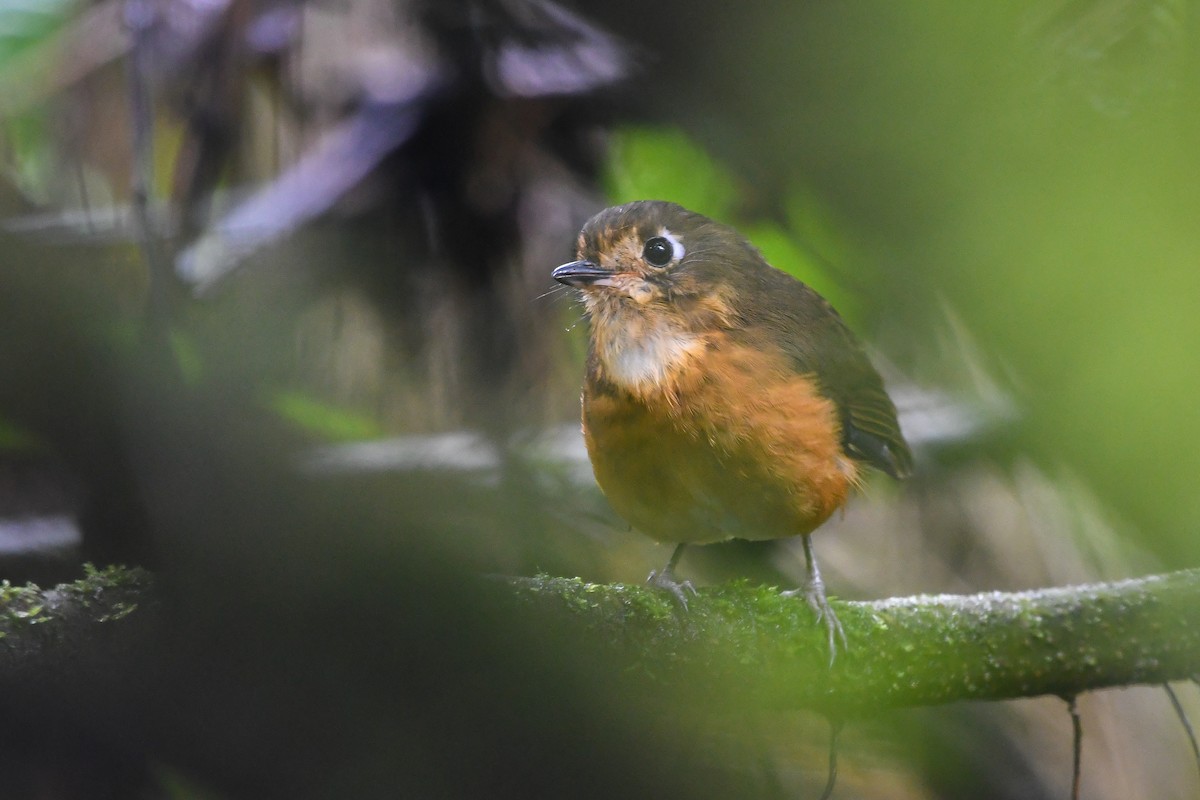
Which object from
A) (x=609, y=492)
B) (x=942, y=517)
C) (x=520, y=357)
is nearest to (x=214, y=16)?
(x=520, y=357)

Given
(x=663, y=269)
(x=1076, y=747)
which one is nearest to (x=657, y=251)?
(x=663, y=269)

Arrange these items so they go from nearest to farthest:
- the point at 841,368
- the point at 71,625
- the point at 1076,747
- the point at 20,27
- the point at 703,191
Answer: the point at 71,625 < the point at 1076,747 < the point at 841,368 < the point at 20,27 < the point at 703,191

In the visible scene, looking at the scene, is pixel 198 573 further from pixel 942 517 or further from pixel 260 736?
pixel 942 517

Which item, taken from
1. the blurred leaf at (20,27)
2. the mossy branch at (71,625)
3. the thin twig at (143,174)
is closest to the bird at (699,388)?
the thin twig at (143,174)

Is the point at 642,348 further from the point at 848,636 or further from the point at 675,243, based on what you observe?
the point at 848,636

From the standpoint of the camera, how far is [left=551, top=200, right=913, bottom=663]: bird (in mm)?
1563

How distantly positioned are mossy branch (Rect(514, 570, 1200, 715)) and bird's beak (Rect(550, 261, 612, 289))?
47cm

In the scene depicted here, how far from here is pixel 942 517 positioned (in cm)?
280

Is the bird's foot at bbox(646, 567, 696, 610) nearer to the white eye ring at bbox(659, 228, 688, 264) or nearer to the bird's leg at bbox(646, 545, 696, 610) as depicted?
the bird's leg at bbox(646, 545, 696, 610)

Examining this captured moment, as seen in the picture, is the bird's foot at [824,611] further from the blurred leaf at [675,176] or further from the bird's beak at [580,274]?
the blurred leaf at [675,176]

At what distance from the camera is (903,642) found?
5.43 feet

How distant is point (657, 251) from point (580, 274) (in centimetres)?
13

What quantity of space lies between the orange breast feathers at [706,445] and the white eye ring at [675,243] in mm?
143

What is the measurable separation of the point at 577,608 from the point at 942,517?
190cm
